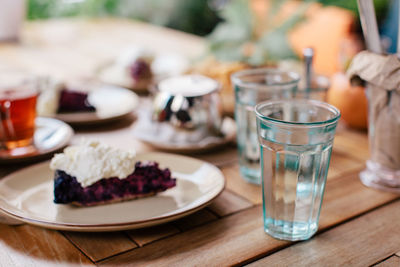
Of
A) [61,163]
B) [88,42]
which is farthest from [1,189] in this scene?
[88,42]

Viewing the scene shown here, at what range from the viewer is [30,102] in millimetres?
1071

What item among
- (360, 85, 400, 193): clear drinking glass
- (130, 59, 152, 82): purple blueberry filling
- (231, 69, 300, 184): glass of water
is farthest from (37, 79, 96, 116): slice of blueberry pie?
(360, 85, 400, 193): clear drinking glass

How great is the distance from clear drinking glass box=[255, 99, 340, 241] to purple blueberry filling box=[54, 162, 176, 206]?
0.18 metres

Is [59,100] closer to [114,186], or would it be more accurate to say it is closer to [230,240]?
[114,186]

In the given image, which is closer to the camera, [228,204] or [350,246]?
[350,246]

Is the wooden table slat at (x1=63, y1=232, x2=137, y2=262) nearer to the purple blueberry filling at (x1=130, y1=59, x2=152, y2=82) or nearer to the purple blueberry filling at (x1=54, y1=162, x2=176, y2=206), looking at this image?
the purple blueberry filling at (x1=54, y1=162, x2=176, y2=206)

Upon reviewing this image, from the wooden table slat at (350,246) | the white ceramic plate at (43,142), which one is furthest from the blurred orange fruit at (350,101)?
the white ceramic plate at (43,142)

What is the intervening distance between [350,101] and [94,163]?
2.14 ft

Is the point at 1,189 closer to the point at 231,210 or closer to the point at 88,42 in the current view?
the point at 231,210

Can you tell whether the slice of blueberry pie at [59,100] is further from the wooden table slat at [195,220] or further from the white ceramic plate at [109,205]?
the wooden table slat at [195,220]

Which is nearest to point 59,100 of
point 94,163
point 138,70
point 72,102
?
point 72,102

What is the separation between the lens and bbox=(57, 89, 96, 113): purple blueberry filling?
49.6 inches

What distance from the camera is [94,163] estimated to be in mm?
772

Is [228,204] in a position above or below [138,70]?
below
